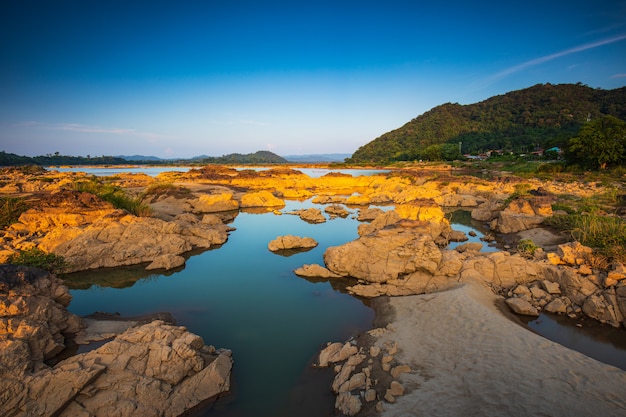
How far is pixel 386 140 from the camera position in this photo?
135 metres

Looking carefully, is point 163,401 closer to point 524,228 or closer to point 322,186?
point 524,228

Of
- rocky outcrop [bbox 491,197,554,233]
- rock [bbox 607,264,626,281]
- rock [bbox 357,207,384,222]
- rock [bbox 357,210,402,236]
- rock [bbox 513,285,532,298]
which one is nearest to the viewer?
rock [bbox 607,264,626,281]

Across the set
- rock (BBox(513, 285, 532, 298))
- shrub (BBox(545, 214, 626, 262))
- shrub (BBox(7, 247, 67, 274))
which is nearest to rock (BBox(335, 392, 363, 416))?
rock (BBox(513, 285, 532, 298))

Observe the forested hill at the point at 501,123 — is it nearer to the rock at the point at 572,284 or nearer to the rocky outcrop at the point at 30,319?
the rock at the point at 572,284

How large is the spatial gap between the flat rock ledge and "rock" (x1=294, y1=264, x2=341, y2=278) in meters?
5.86

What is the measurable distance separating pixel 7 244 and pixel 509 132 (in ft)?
391

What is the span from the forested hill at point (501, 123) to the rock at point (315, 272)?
82646mm

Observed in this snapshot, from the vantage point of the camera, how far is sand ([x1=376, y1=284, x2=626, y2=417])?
16.5 feet

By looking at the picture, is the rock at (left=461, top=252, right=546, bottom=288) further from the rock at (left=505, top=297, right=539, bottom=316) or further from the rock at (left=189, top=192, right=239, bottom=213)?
the rock at (left=189, top=192, right=239, bottom=213)

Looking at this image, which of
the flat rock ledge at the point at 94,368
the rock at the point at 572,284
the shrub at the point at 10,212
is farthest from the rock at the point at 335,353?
the shrub at the point at 10,212

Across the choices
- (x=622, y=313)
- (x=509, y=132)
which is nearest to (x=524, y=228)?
(x=622, y=313)

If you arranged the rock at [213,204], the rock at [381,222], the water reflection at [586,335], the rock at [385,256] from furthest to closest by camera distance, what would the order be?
the rock at [213,204] < the rock at [381,222] < the rock at [385,256] < the water reflection at [586,335]

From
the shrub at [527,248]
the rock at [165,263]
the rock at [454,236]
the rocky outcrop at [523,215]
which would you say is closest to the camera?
the shrub at [527,248]

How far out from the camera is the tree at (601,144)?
38156 mm
